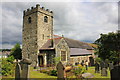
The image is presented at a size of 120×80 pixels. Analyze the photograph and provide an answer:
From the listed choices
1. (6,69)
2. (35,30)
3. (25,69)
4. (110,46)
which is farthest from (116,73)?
(35,30)

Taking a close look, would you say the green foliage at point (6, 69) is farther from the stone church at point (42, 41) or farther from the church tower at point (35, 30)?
the church tower at point (35, 30)

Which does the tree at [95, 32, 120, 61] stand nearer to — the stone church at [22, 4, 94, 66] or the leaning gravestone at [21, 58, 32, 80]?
the stone church at [22, 4, 94, 66]

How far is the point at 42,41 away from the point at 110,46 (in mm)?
14833

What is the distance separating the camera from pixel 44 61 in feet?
64.4

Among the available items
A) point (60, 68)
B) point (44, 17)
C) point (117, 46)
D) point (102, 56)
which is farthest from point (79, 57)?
point (60, 68)

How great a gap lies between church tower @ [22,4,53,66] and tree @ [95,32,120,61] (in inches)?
498

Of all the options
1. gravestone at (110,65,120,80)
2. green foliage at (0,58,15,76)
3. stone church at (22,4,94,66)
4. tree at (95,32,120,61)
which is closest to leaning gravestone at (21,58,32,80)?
green foliage at (0,58,15,76)

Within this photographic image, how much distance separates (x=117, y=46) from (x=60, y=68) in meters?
15.0

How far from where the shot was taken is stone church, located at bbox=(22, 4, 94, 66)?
63.9 feet

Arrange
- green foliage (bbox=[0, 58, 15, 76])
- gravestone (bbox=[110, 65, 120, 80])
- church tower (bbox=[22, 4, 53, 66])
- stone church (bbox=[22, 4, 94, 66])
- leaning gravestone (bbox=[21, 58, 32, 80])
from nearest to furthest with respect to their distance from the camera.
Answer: gravestone (bbox=[110, 65, 120, 80]) → leaning gravestone (bbox=[21, 58, 32, 80]) → green foliage (bbox=[0, 58, 15, 76]) → stone church (bbox=[22, 4, 94, 66]) → church tower (bbox=[22, 4, 53, 66])

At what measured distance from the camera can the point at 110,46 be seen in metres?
19.0

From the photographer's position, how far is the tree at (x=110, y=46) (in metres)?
17.7

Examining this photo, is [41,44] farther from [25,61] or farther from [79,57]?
[25,61]

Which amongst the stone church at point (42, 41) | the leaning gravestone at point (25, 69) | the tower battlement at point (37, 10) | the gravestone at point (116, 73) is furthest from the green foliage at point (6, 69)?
the tower battlement at point (37, 10)
